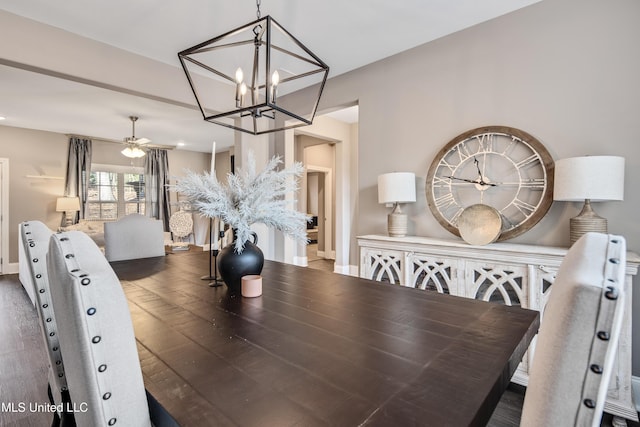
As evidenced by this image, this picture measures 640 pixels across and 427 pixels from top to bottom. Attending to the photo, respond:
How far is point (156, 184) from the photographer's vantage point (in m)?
7.37

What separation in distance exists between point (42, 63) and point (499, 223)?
379 centimetres

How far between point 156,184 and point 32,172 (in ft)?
7.18

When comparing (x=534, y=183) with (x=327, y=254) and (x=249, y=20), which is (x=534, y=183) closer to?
(x=249, y=20)

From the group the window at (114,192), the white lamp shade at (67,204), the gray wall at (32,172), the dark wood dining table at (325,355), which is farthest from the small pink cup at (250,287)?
the window at (114,192)

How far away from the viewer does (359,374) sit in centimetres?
75

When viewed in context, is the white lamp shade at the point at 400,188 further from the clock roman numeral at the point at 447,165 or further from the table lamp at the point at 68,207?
the table lamp at the point at 68,207

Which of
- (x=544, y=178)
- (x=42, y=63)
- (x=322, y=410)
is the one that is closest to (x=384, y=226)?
(x=544, y=178)

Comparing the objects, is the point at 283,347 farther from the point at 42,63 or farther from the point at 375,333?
the point at 42,63

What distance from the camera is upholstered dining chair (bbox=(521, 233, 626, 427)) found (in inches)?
16.2

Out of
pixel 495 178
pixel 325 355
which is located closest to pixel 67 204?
pixel 325 355

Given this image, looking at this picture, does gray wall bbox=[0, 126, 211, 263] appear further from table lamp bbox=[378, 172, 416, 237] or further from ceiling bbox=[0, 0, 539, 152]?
table lamp bbox=[378, 172, 416, 237]

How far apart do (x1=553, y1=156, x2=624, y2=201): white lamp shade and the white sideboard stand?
364 mm

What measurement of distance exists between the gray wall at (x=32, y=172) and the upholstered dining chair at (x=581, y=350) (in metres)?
5.96

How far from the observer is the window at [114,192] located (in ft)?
21.6
